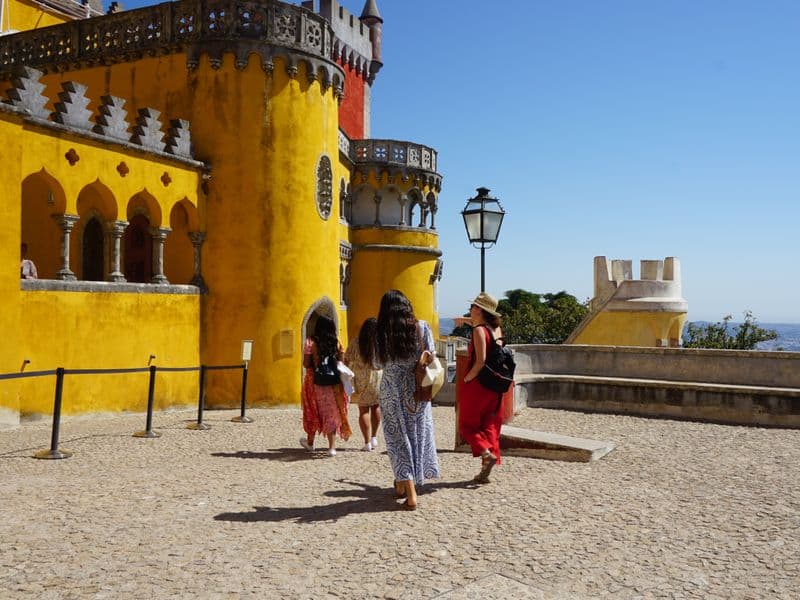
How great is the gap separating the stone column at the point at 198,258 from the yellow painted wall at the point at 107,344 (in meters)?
0.37

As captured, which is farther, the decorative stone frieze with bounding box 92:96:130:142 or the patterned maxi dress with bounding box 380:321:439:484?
the decorative stone frieze with bounding box 92:96:130:142

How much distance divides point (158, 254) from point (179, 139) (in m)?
2.47

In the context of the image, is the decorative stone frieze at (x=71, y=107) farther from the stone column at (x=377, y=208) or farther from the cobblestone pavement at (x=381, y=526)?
the stone column at (x=377, y=208)

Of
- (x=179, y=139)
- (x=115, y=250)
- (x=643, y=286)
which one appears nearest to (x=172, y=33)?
(x=179, y=139)

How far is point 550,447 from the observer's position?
8.72 m

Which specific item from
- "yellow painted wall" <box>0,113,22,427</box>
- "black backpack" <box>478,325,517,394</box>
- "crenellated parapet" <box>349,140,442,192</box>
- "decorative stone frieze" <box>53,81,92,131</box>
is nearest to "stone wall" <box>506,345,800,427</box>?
"black backpack" <box>478,325,517,394</box>

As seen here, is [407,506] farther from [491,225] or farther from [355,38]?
[355,38]

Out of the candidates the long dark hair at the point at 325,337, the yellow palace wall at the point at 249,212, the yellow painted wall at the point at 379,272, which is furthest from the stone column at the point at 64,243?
the yellow painted wall at the point at 379,272

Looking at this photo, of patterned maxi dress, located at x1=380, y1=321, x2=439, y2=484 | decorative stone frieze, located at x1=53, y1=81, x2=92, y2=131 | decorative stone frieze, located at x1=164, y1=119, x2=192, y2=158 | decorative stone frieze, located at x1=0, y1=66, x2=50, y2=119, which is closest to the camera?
patterned maxi dress, located at x1=380, y1=321, x2=439, y2=484

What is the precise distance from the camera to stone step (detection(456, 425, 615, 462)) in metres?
8.57

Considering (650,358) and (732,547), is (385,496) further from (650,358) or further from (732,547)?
(650,358)

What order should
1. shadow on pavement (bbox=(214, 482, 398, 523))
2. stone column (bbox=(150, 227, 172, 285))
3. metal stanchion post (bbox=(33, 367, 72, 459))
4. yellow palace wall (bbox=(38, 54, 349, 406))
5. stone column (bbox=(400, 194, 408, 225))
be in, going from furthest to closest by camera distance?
stone column (bbox=(400, 194, 408, 225))
yellow palace wall (bbox=(38, 54, 349, 406))
stone column (bbox=(150, 227, 172, 285))
metal stanchion post (bbox=(33, 367, 72, 459))
shadow on pavement (bbox=(214, 482, 398, 523))

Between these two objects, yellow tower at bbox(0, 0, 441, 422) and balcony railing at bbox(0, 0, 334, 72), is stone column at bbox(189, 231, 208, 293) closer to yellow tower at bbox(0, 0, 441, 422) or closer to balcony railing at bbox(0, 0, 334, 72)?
yellow tower at bbox(0, 0, 441, 422)

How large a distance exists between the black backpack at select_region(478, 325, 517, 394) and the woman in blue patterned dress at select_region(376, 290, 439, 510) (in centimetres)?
89
